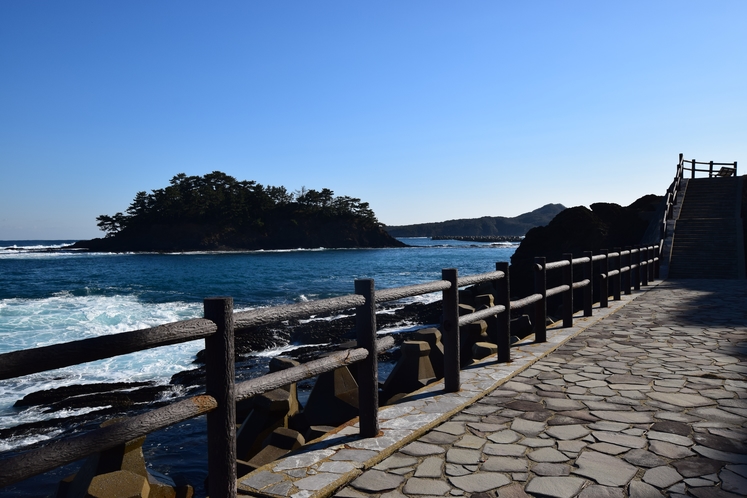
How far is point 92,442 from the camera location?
7.04 ft

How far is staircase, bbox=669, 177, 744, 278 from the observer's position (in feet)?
57.6

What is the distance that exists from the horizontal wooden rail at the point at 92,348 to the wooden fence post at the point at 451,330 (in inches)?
104

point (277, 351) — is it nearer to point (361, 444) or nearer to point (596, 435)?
point (361, 444)

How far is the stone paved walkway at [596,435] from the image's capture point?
298 centimetres

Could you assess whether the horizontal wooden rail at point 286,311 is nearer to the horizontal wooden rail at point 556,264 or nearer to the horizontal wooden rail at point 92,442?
the horizontal wooden rail at point 92,442

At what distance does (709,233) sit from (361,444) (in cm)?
2121

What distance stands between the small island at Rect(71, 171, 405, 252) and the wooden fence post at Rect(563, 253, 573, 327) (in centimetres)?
11640

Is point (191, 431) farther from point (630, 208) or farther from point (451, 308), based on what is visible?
point (630, 208)

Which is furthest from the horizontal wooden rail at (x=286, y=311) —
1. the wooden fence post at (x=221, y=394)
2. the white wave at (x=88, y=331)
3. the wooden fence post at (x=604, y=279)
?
the white wave at (x=88, y=331)

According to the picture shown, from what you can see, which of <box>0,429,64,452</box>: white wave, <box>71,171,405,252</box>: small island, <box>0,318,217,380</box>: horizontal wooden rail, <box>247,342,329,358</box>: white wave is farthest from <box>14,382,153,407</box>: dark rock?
<box>71,171,405,252</box>: small island

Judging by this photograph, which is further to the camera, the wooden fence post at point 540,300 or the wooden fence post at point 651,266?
the wooden fence post at point 651,266

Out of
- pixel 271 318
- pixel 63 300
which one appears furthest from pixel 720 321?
pixel 63 300

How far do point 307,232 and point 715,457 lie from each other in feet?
424

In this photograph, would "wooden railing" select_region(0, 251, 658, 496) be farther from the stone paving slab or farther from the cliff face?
the cliff face
